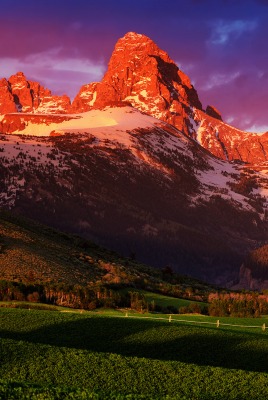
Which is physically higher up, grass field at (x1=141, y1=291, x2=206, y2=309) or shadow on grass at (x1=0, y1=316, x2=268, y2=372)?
grass field at (x1=141, y1=291, x2=206, y2=309)

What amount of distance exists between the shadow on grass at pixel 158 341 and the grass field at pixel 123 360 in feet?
0.16

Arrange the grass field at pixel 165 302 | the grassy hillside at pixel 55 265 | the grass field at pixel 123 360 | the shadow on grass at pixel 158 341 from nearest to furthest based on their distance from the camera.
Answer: the grass field at pixel 123 360 < the shadow on grass at pixel 158 341 < the grass field at pixel 165 302 < the grassy hillside at pixel 55 265

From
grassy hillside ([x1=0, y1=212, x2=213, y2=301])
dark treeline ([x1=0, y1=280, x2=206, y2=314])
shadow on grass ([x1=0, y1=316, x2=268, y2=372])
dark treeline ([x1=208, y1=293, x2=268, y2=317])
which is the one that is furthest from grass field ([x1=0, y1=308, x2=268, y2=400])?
grassy hillside ([x1=0, y1=212, x2=213, y2=301])

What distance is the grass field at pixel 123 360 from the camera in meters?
24.7

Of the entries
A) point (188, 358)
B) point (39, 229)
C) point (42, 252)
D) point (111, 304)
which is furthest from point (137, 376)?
point (39, 229)

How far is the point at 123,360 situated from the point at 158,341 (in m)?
6.97

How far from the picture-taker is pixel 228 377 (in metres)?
27.0

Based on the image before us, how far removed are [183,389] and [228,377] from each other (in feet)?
8.33

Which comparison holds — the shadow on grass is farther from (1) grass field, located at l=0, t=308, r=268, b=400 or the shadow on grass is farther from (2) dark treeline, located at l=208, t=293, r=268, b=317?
(2) dark treeline, located at l=208, t=293, r=268, b=317

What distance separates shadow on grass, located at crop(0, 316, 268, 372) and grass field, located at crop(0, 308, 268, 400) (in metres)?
0.05

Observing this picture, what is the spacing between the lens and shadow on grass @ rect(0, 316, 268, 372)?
107 ft

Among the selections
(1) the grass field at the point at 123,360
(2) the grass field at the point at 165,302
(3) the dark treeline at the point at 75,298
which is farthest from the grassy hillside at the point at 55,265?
(1) the grass field at the point at 123,360

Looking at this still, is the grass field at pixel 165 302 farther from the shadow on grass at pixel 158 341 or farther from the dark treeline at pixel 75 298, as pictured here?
the shadow on grass at pixel 158 341

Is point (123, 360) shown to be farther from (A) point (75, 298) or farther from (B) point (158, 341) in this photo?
(A) point (75, 298)
